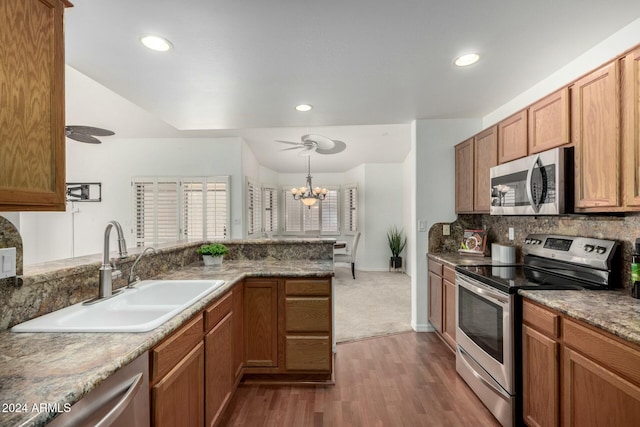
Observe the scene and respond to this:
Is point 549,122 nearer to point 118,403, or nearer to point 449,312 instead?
point 449,312

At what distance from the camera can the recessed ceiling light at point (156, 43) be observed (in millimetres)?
1859

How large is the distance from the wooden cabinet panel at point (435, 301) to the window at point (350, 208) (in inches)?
153

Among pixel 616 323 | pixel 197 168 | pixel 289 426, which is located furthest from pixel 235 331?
pixel 197 168

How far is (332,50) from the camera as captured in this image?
2.01 meters

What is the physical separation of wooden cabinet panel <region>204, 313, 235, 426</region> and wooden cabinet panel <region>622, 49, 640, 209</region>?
234 cm

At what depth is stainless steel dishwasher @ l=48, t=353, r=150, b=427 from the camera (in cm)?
81

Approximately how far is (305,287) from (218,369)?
0.84m

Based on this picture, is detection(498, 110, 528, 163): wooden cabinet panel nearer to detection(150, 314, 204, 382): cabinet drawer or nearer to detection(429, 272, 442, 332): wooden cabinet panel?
detection(429, 272, 442, 332): wooden cabinet panel

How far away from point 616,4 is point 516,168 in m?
1.06

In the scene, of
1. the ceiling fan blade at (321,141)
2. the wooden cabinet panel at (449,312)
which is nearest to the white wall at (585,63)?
the wooden cabinet panel at (449,312)

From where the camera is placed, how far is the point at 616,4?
1597 mm

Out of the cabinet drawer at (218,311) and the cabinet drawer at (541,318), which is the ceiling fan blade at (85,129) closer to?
the cabinet drawer at (218,311)

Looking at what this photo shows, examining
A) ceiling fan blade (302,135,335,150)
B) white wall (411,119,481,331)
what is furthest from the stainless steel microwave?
ceiling fan blade (302,135,335,150)

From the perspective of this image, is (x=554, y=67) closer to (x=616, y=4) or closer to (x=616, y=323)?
(x=616, y=4)
